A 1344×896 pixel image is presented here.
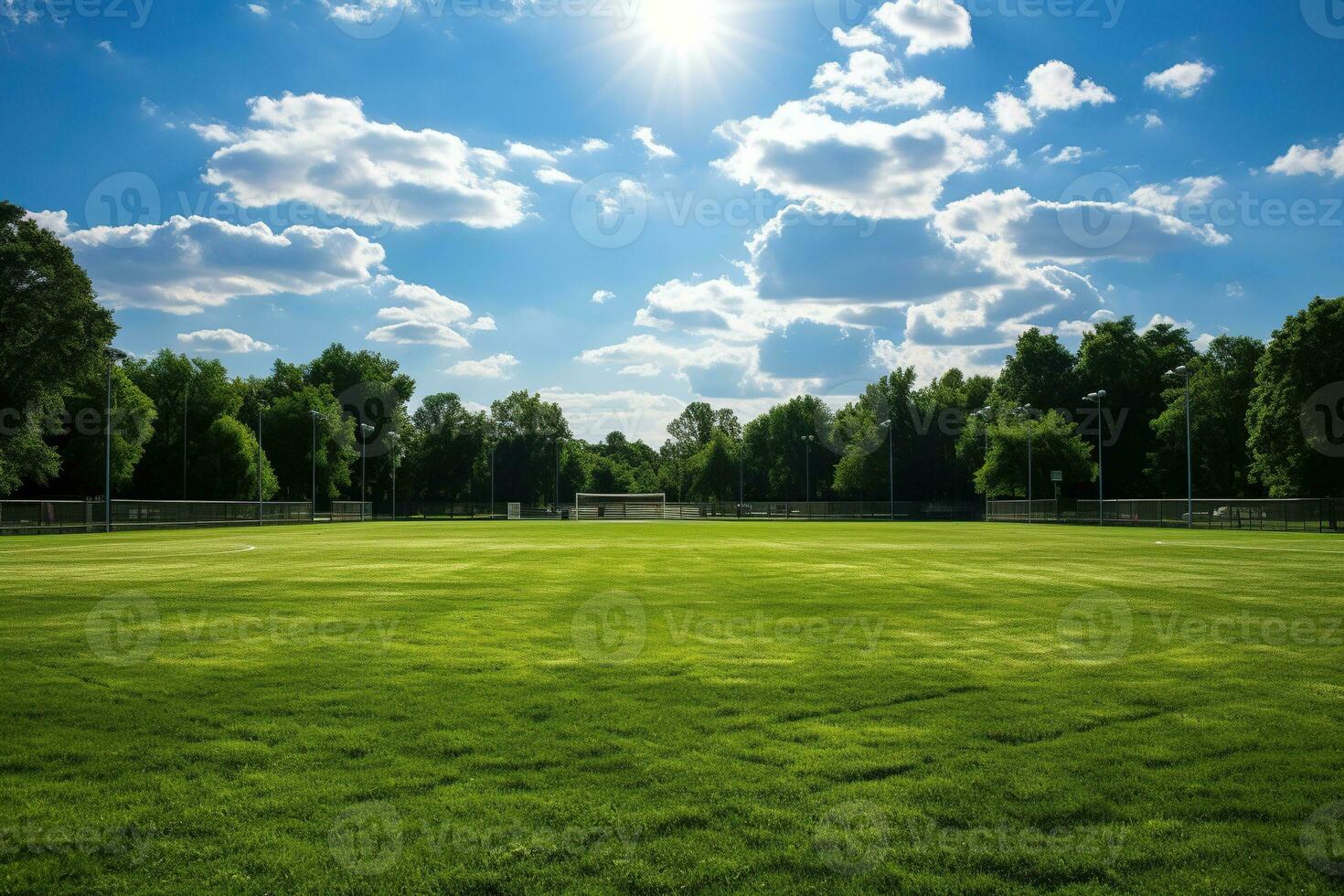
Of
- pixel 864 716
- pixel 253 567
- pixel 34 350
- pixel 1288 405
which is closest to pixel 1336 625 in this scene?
pixel 864 716

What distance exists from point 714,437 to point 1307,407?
291ft

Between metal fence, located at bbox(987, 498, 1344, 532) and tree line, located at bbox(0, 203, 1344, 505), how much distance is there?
23.5ft

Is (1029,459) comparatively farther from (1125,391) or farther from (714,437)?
(714,437)

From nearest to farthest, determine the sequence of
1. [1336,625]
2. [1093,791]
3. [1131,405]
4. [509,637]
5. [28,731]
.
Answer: [1093,791] → [28,731] → [509,637] → [1336,625] → [1131,405]

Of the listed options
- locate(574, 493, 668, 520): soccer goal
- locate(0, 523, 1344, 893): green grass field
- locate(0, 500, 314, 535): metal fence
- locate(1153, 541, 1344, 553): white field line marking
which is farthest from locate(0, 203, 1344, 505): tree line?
locate(0, 523, 1344, 893): green grass field

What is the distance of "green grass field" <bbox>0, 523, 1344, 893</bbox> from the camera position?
4.64 m

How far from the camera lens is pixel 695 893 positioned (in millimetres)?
4375

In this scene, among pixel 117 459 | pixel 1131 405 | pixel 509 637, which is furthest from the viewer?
pixel 1131 405

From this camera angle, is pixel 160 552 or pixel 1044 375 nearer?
pixel 160 552

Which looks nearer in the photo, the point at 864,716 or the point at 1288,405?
the point at 864,716

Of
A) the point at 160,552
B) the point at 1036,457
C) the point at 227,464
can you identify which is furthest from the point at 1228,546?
the point at 227,464

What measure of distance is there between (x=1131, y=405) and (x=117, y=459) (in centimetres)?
9965

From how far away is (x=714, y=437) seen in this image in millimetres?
139250

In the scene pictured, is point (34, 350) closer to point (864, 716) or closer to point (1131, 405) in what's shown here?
point (864, 716)
